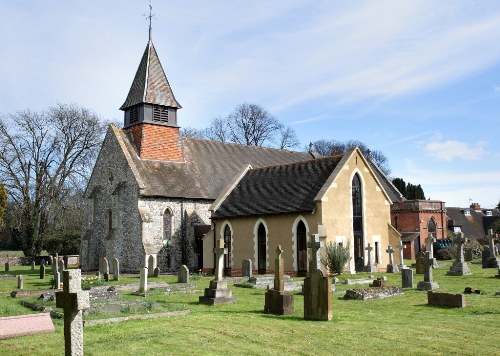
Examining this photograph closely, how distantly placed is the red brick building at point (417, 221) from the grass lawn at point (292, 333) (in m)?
30.5

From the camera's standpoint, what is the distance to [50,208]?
4850 centimetres

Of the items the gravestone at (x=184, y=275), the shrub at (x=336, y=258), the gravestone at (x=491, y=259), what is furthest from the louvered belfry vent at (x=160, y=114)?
the gravestone at (x=491, y=259)

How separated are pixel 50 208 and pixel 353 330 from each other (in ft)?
140

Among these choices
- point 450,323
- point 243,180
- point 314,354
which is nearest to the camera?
point 314,354

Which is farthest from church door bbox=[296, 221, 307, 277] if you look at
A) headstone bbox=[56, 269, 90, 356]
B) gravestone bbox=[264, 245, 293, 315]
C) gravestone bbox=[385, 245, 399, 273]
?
headstone bbox=[56, 269, 90, 356]

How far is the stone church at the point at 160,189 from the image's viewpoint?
97.2 ft

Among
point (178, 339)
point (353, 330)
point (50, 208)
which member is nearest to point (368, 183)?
point (353, 330)

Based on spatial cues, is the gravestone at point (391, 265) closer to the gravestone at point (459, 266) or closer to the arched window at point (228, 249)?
the gravestone at point (459, 266)

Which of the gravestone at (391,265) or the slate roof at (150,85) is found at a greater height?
the slate roof at (150,85)

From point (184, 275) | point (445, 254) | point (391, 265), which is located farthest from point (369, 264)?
point (445, 254)

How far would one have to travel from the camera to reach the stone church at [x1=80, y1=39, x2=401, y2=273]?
97.2 feet

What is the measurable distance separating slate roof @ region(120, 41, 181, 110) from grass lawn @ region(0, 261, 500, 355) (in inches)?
869

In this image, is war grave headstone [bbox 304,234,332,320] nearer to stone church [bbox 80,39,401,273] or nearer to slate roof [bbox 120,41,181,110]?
stone church [bbox 80,39,401,273]

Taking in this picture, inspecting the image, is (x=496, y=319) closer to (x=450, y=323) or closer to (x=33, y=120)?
(x=450, y=323)
